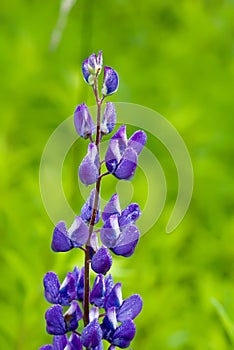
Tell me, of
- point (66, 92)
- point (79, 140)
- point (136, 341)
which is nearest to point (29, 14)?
point (66, 92)

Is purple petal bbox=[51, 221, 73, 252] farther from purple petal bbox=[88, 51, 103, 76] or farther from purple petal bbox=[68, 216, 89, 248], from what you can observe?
purple petal bbox=[88, 51, 103, 76]

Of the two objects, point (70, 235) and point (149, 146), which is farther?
point (149, 146)

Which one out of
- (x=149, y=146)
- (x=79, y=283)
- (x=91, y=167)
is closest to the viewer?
(x=91, y=167)

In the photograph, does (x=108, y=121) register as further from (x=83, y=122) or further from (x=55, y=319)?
(x=55, y=319)

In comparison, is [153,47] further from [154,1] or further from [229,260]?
[229,260]

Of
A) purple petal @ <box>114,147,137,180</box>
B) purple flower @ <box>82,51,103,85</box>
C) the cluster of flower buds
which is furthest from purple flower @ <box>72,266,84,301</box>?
purple flower @ <box>82,51,103,85</box>

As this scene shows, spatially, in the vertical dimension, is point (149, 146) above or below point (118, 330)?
above

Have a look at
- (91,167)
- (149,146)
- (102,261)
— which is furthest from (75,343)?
(149,146)
